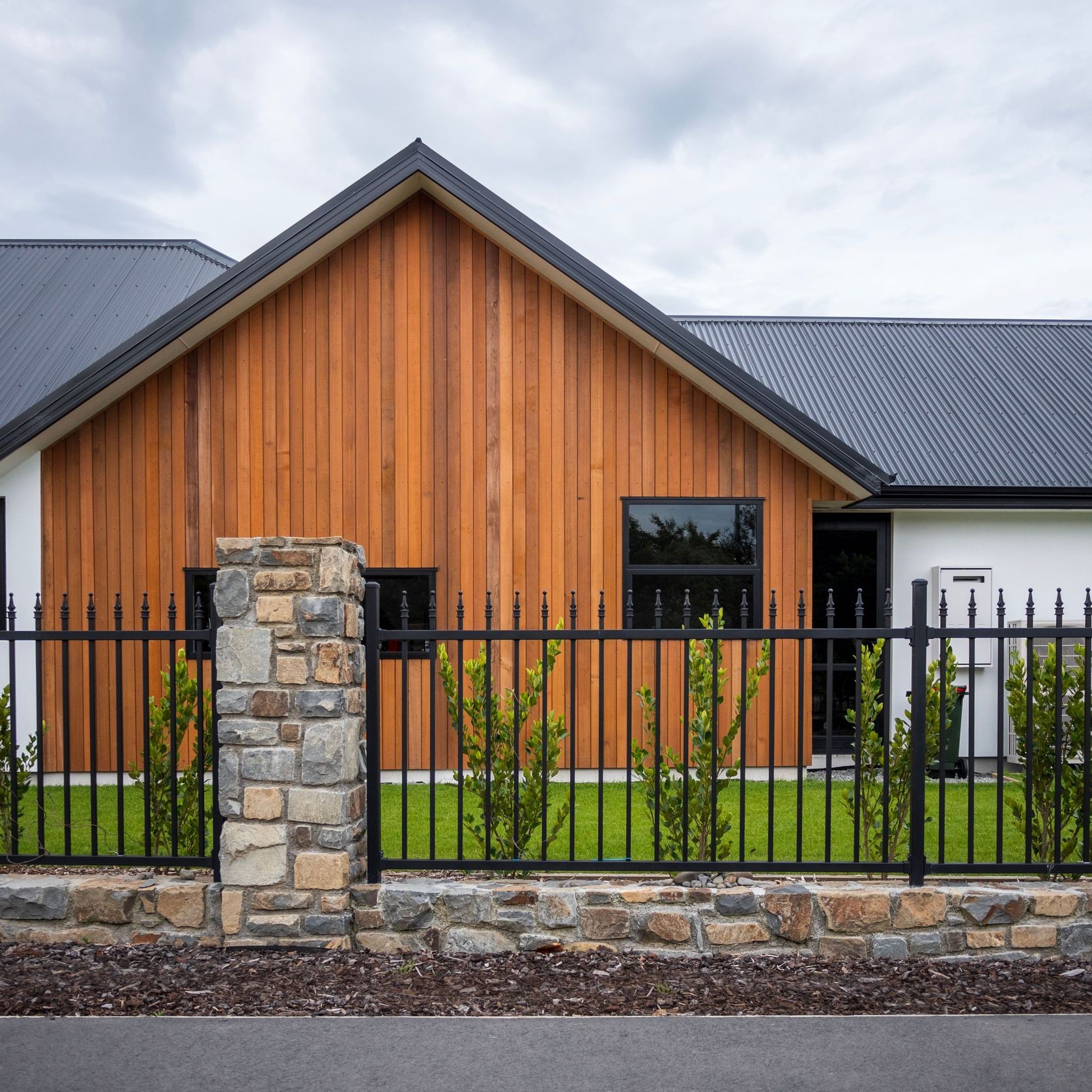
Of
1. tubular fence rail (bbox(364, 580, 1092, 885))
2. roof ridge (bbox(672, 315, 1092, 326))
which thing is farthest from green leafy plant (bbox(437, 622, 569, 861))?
roof ridge (bbox(672, 315, 1092, 326))

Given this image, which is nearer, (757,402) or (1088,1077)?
(1088,1077)

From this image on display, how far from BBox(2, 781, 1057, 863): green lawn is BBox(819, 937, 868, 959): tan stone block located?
125 centimetres

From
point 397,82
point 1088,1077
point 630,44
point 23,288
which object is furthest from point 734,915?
point 23,288

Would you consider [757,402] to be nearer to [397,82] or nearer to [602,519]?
[602,519]

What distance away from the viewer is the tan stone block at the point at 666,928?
4.54m

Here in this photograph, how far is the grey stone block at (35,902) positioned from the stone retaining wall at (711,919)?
845mm

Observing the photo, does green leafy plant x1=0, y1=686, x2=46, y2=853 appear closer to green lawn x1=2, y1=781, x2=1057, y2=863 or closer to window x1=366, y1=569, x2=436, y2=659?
green lawn x1=2, y1=781, x2=1057, y2=863

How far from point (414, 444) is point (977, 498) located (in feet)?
20.3

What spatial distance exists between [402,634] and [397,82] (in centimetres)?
785

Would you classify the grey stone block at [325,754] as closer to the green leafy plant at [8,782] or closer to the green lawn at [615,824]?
the green leafy plant at [8,782]

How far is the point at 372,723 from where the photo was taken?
4.81 m

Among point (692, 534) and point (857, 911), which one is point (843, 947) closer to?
point (857, 911)

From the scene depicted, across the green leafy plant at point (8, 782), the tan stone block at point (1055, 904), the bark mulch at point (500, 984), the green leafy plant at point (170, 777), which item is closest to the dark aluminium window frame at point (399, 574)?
the green leafy plant at point (170, 777)

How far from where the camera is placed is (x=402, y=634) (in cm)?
475
